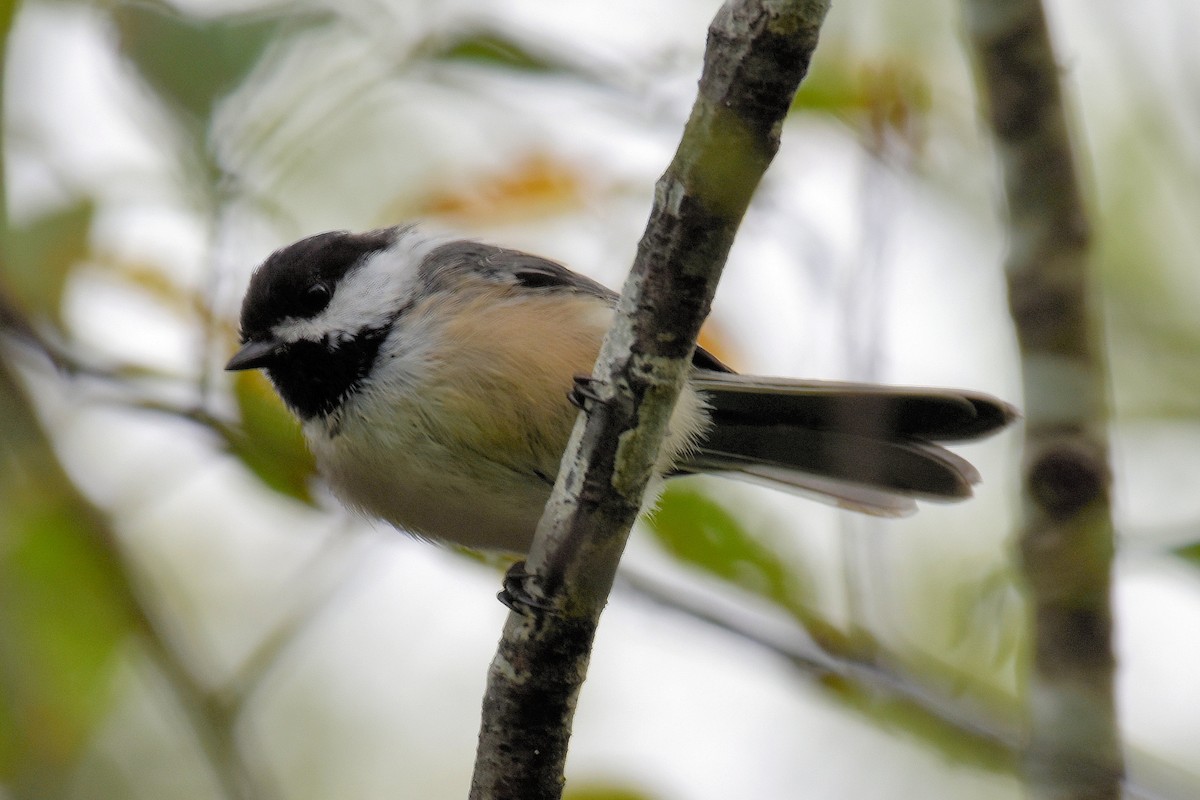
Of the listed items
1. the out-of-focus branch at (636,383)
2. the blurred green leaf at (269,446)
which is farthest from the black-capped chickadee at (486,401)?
the out-of-focus branch at (636,383)

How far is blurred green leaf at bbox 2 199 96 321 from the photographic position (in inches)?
124

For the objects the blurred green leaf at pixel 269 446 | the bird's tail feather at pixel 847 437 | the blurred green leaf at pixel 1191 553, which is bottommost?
the blurred green leaf at pixel 269 446

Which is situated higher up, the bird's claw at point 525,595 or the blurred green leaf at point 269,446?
the blurred green leaf at point 269,446

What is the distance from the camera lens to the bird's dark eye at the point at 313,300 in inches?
128

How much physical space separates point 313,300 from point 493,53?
3.04 feet

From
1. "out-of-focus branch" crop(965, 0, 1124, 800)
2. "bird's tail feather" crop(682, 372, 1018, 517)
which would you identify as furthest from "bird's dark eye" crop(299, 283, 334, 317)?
"out-of-focus branch" crop(965, 0, 1124, 800)

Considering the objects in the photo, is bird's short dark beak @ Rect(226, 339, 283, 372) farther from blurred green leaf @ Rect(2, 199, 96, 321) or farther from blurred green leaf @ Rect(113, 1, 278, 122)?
blurred green leaf @ Rect(113, 1, 278, 122)

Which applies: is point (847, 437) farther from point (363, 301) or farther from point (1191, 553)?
point (363, 301)

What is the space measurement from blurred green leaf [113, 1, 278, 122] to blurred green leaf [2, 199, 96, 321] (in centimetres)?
71

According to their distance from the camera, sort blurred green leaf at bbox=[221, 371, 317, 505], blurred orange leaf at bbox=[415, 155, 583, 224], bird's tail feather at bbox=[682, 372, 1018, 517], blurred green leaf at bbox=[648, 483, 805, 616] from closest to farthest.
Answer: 1. blurred green leaf at bbox=[648, 483, 805, 616]
2. blurred green leaf at bbox=[221, 371, 317, 505]
3. bird's tail feather at bbox=[682, 372, 1018, 517]
4. blurred orange leaf at bbox=[415, 155, 583, 224]

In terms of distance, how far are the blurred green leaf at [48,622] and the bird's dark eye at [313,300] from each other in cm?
74

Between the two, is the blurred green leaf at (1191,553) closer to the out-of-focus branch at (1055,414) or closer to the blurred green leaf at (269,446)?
the out-of-focus branch at (1055,414)

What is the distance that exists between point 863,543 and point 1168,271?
260 cm

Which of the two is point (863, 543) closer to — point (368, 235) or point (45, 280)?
point (368, 235)
